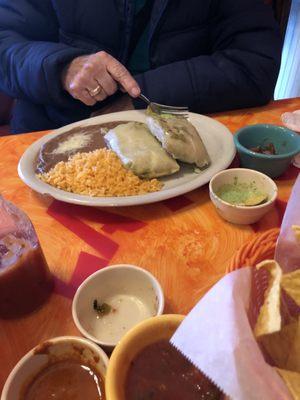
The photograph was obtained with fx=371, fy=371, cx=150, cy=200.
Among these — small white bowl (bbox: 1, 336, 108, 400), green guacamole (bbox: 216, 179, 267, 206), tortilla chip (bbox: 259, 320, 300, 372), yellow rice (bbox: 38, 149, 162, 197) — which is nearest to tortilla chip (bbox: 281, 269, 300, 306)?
tortilla chip (bbox: 259, 320, 300, 372)

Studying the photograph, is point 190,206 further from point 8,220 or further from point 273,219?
point 8,220

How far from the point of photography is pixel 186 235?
0.92 meters

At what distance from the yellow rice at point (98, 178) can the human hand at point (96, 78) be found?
1.16 feet

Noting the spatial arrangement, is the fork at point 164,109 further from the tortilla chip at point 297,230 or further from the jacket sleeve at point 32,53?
the tortilla chip at point 297,230

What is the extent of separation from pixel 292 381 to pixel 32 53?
1367 millimetres

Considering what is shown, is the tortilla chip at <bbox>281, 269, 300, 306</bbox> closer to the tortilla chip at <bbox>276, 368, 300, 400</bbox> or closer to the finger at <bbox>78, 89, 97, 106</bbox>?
the tortilla chip at <bbox>276, 368, 300, 400</bbox>

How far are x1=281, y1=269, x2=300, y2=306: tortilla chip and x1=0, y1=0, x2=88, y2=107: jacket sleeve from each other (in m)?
1.13

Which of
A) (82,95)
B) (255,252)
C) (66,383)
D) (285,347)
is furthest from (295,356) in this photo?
(82,95)

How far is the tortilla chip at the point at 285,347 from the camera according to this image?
1.52ft

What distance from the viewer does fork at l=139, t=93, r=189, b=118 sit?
1341 millimetres

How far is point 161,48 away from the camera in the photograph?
59.0 inches

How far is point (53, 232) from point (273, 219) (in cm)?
57

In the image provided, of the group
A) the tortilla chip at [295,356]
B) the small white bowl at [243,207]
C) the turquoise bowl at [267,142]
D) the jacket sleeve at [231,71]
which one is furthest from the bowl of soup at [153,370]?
the jacket sleeve at [231,71]

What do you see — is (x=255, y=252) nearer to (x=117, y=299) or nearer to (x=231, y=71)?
(x=117, y=299)
